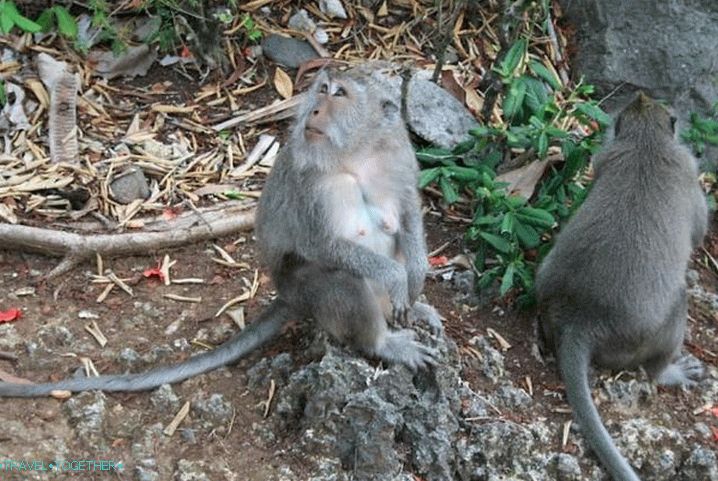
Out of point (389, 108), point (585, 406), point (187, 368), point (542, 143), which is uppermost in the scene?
point (389, 108)

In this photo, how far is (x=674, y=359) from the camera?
6.23 metres

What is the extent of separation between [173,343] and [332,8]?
123 inches

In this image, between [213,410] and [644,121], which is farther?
[644,121]

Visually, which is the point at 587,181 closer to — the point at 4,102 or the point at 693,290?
the point at 693,290

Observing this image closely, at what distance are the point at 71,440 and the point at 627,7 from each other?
16.0 ft

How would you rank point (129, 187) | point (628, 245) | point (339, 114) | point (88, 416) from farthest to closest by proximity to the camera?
point (129, 187)
point (628, 245)
point (339, 114)
point (88, 416)

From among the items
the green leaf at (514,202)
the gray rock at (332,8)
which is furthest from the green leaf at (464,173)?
the gray rock at (332,8)

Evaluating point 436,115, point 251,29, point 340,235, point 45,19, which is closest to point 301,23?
point 251,29

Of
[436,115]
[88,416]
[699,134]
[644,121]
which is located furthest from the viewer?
[436,115]

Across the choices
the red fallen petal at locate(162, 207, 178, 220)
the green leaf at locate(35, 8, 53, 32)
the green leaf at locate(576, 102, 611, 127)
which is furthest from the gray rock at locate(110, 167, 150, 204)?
the green leaf at locate(576, 102, 611, 127)

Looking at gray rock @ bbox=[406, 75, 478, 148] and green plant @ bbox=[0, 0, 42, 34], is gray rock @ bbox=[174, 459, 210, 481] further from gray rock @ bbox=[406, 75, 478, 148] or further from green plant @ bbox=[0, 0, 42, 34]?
gray rock @ bbox=[406, 75, 478, 148]

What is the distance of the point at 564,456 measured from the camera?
5.52 m

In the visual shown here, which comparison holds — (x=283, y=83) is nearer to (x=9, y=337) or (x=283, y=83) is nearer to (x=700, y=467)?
(x=9, y=337)

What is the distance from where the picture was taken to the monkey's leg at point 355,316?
531 cm
